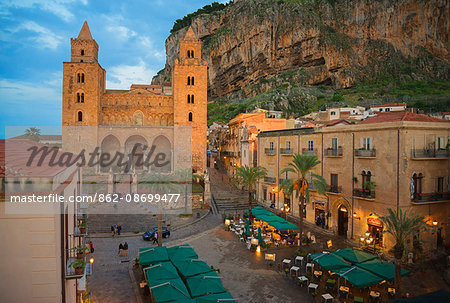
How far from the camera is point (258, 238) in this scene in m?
19.7

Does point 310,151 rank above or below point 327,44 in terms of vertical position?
below

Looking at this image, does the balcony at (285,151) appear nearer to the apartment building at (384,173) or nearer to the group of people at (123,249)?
the apartment building at (384,173)

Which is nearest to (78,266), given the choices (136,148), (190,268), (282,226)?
(190,268)

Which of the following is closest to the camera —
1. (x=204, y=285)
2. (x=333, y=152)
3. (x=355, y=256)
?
(x=204, y=285)

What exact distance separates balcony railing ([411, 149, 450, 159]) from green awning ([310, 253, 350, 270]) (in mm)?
8388

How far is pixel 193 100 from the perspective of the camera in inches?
1781

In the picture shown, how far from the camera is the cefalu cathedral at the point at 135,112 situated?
141ft

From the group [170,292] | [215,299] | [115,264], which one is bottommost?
[115,264]

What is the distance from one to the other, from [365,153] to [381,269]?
873cm

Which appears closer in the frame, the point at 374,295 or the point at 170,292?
the point at 170,292

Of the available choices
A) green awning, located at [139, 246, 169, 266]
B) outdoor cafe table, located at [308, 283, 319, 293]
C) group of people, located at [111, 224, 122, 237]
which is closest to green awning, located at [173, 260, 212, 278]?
green awning, located at [139, 246, 169, 266]

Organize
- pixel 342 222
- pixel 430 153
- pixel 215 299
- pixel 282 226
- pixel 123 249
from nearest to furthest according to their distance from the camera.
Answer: pixel 215 299
pixel 430 153
pixel 123 249
pixel 282 226
pixel 342 222

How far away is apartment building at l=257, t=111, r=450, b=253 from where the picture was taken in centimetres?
1752

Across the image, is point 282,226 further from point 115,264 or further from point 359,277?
point 115,264
